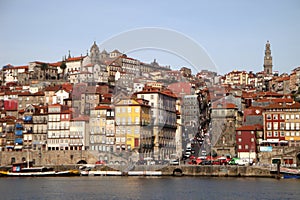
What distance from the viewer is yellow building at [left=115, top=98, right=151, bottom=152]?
8538 cm

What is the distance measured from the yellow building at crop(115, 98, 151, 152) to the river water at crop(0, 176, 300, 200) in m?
17.6

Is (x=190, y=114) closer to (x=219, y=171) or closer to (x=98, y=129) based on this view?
(x=98, y=129)

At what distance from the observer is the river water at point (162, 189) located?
5103 centimetres

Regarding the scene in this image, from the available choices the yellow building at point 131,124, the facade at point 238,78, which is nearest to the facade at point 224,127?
the yellow building at point 131,124

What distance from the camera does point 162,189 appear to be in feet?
188

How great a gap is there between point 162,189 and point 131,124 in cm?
2990

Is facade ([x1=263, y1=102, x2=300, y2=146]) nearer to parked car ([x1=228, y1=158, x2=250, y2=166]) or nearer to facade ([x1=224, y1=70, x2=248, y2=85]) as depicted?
parked car ([x1=228, y1=158, x2=250, y2=166])

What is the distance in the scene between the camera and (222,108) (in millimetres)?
93562

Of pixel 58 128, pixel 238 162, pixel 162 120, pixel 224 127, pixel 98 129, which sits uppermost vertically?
pixel 162 120

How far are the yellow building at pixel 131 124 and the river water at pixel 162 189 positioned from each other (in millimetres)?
17558

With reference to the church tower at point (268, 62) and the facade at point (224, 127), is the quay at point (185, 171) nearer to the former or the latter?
the facade at point (224, 127)

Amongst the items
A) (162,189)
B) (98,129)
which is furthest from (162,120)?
(162,189)

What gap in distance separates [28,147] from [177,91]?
101 feet

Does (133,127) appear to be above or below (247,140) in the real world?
above
